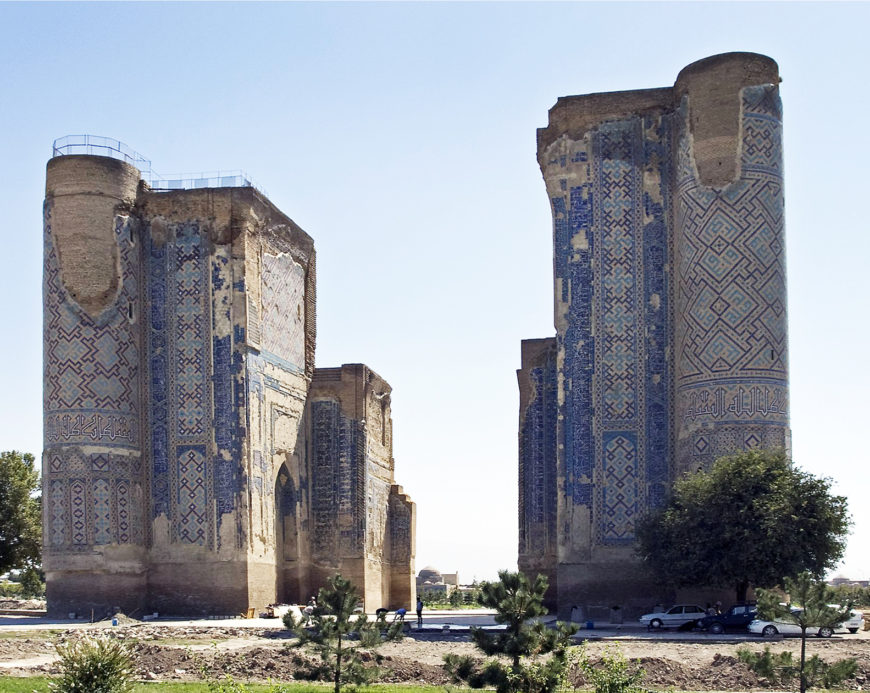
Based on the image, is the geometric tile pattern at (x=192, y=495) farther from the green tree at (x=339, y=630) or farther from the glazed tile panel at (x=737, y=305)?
the green tree at (x=339, y=630)

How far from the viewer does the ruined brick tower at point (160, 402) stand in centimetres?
2872

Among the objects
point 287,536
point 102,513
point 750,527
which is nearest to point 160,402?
point 102,513

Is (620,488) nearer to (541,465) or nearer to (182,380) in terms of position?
(541,465)

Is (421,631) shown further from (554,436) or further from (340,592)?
(340,592)

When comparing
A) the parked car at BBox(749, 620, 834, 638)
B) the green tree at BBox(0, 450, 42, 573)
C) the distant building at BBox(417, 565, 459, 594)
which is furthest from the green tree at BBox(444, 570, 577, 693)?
the distant building at BBox(417, 565, 459, 594)

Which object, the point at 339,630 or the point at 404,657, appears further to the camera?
the point at 404,657

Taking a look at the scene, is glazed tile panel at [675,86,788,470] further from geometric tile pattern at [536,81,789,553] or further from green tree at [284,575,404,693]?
green tree at [284,575,404,693]

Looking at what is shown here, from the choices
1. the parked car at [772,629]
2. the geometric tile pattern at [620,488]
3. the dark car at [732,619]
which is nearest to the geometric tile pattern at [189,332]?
the geometric tile pattern at [620,488]

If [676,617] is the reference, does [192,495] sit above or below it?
above

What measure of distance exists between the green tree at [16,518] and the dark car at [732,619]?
20.8 meters

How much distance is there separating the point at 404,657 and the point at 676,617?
7794 millimetres

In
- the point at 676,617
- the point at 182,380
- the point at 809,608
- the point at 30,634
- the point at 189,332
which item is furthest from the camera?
the point at 189,332

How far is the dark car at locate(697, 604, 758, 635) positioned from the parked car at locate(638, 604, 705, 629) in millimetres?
701

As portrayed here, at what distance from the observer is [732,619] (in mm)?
22812
